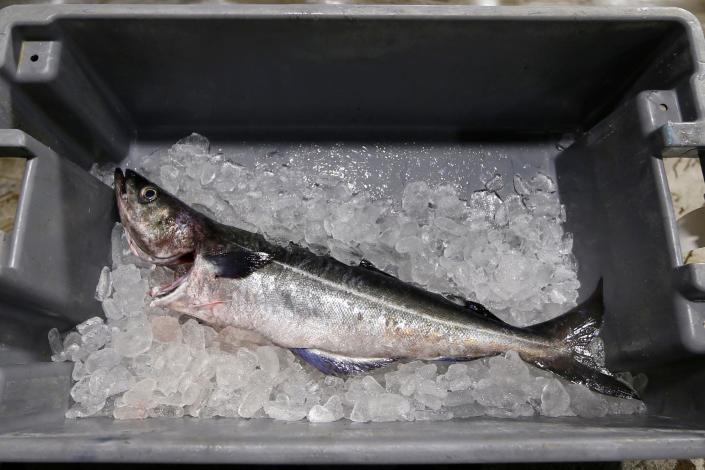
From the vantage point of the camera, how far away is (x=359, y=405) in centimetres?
155

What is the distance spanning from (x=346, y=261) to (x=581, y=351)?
2.83 ft

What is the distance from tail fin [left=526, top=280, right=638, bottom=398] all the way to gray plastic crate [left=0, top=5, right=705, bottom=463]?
11 centimetres

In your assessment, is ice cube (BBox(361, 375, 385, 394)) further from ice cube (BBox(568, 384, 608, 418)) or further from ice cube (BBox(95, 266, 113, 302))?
ice cube (BBox(95, 266, 113, 302))

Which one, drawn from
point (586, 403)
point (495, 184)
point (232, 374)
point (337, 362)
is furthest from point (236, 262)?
point (586, 403)

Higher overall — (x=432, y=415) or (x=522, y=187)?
(x=522, y=187)

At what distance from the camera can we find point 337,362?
1.63 m

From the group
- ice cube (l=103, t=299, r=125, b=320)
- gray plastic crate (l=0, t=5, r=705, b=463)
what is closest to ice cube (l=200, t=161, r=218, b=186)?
gray plastic crate (l=0, t=5, r=705, b=463)

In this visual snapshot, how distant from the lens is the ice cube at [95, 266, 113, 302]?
177 cm

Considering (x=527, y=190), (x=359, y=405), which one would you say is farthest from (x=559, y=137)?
(x=359, y=405)

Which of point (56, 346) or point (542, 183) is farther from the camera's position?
point (542, 183)

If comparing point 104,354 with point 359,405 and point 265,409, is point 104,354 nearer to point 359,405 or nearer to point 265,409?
point 265,409

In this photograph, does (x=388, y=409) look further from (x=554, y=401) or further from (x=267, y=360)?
(x=554, y=401)

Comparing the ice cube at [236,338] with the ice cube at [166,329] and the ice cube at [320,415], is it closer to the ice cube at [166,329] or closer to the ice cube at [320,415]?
the ice cube at [166,329]

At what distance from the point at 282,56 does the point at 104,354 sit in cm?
118
